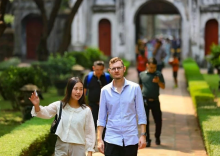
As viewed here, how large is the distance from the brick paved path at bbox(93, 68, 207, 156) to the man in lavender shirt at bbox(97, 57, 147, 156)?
333 cm

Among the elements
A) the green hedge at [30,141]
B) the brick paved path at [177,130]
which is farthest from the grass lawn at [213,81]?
the green hedge at [30,141]

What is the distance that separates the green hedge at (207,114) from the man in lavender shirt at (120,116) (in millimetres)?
1715

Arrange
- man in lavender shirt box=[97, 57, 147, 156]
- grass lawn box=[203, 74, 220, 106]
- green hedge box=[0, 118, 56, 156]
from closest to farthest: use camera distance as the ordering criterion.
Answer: man in lavender shirt box=[97, 57, 147, 156] → green hedge box=[0, 118, 56, 156] → grass lawn box=[203, 74, 220, 106]

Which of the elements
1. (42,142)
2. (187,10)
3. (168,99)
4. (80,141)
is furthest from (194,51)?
(80,141)

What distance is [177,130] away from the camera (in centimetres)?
1254

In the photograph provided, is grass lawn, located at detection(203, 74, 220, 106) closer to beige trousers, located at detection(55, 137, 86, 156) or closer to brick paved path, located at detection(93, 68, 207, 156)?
→ brick paved path, located at detection(93, 68, 207, 156)

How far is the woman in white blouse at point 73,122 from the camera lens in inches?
267

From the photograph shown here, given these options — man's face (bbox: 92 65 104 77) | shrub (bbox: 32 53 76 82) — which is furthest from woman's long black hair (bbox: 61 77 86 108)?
shrub (bbox: 32 53 76 82)

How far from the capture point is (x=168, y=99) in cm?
1781

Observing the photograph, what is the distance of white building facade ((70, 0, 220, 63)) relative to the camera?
97.1 ft

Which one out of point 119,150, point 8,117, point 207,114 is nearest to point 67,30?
point 8,117

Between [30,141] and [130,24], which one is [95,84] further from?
[130,24]

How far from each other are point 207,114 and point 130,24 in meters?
19.1

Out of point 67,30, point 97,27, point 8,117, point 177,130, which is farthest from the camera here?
point 97,27
